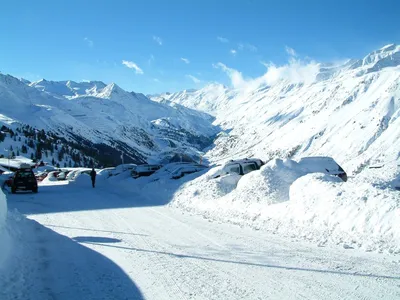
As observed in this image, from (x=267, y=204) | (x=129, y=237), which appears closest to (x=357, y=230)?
(x=267, y=204)

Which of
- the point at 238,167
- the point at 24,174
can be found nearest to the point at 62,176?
the point at 24,174

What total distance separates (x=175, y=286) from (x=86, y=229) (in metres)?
6.53

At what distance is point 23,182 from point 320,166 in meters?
20.4

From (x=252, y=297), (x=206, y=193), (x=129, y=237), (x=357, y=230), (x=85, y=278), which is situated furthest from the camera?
(x=206, y=193)

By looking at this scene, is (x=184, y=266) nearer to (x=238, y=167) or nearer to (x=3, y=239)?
(x=3, y=239)

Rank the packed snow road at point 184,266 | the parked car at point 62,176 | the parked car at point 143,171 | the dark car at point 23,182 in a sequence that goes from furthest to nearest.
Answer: the parked car at point 62,176 → the parked car at point 143,171 → the dark car at point 23,182 → the packed snow road at point 184,266

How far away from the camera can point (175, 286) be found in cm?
638

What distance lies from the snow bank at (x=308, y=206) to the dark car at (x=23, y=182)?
13644mm

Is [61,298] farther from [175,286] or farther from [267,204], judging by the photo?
[267,204]

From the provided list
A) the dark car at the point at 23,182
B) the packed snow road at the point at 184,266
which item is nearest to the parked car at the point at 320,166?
the packed snow road at the point at 184,266

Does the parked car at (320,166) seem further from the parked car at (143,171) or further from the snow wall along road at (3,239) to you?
the parked car at (143,171)

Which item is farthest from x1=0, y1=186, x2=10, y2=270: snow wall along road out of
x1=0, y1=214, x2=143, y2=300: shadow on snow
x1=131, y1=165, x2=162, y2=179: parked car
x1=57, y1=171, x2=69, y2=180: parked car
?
x1=57, y1=171, x2=69, y2=180: parked car

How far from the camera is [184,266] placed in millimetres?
7492

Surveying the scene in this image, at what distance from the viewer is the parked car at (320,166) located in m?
17.8
